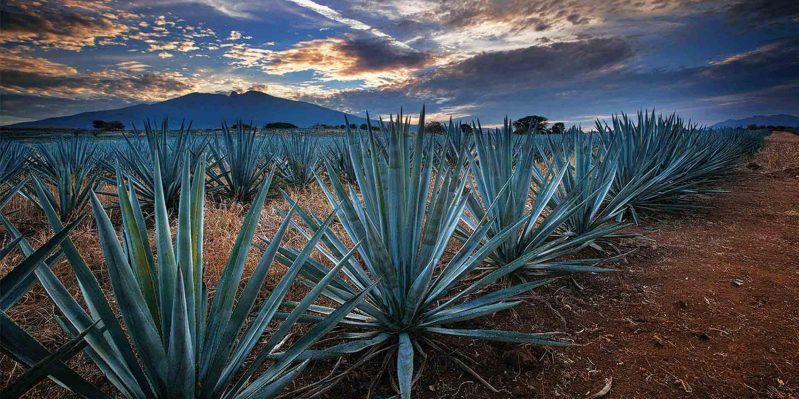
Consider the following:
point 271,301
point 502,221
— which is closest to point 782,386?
point 502,221

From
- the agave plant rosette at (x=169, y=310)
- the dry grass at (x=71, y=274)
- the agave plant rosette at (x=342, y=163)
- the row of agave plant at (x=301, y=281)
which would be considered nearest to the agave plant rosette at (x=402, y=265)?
the row of agave plant at (x=301, y=281)

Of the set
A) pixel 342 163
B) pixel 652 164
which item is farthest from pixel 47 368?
pixel 342 163

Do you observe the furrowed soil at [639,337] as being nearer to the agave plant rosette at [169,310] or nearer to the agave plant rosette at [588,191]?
the agave plant rosette at [588,191]

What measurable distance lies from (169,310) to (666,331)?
83.1 inches

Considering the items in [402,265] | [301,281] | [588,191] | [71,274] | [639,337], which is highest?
[588,191]

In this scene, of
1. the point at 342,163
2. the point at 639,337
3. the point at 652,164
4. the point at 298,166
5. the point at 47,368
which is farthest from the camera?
the point at 342,163

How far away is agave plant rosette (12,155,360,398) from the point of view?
929 mm

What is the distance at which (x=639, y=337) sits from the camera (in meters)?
1.85

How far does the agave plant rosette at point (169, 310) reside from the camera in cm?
93

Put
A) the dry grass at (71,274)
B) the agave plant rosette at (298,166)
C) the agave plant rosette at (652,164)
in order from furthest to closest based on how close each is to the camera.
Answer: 1. the agave plant rosette at (298,166)
2. the agave plant rosette at (652,164)
3. the dry grass at (71,274)

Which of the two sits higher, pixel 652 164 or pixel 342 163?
pixel 652 164

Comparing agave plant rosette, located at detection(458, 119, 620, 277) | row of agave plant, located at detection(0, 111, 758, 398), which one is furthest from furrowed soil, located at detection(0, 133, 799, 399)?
agave plant rosette, located at detection(458, 119, 620, 277)

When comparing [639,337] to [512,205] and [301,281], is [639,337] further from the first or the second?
[301,281]

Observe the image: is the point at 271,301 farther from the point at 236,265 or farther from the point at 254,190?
the point at 254,190
